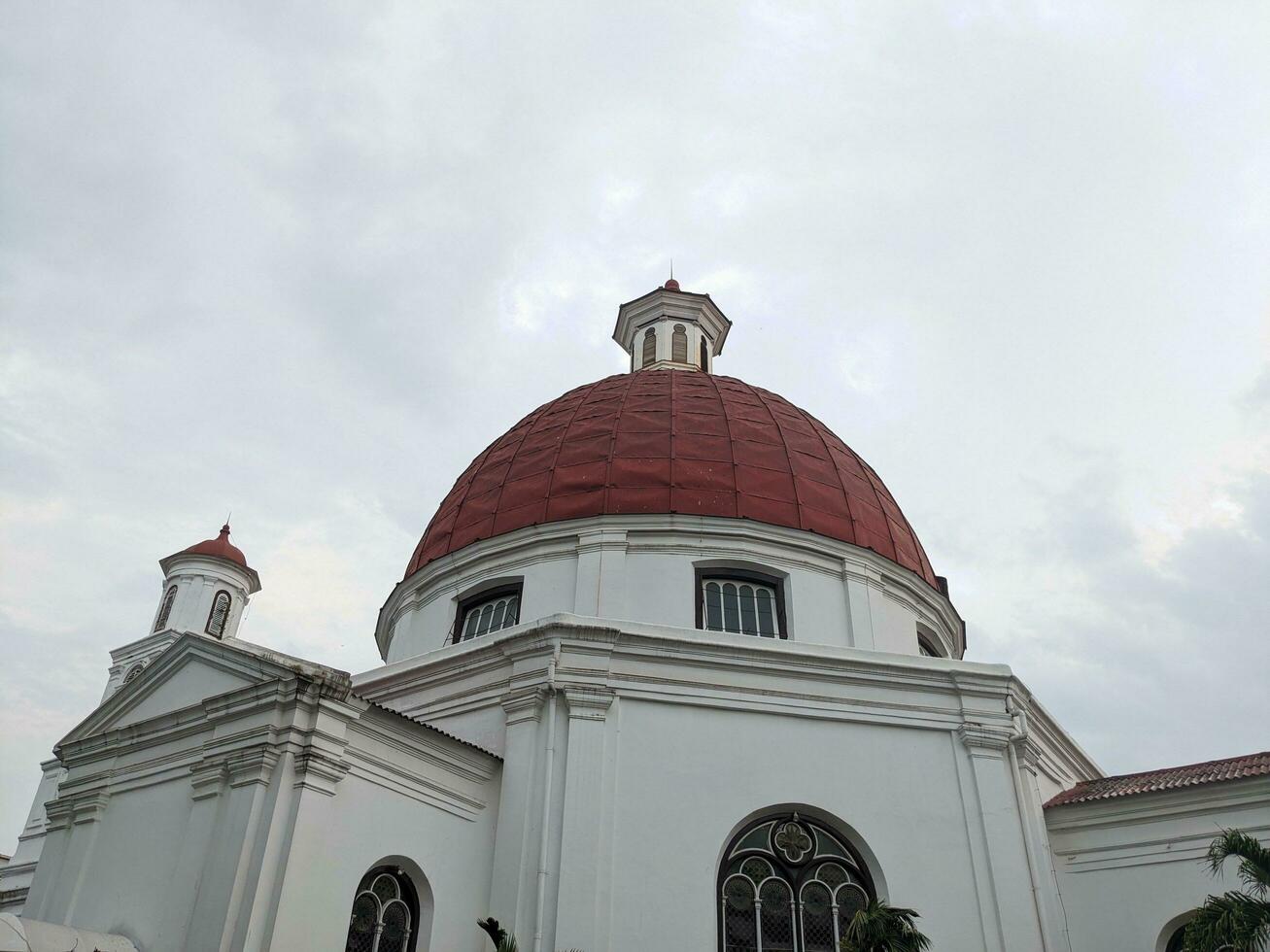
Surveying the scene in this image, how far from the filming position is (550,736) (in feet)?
49.1

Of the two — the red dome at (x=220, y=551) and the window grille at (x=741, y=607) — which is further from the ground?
the red dome at (x=220, y=551)

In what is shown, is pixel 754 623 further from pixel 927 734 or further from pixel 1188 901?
pixel 1188 901

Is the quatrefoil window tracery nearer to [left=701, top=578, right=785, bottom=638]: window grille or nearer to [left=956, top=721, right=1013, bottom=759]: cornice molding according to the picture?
[left=956, top=721, right=1013, bottom=759]: cornice molding

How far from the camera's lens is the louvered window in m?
18.5

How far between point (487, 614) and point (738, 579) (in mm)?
4704

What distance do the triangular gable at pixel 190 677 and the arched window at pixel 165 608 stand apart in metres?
24.5

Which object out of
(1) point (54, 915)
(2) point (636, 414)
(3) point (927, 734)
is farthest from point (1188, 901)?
(1) point (54, 915)

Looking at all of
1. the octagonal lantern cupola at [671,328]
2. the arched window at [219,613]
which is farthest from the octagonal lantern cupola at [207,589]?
the octagonal lantern cupola at [671,328]

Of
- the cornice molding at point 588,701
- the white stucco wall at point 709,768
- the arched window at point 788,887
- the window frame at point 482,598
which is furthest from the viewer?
the window frame at point 482,598

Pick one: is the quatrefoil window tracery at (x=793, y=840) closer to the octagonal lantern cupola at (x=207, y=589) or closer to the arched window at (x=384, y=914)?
the arched window at (x=384, y=914)

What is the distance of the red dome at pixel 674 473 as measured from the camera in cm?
1969

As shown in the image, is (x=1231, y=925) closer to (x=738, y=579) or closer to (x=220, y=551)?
(x=738, y=579)

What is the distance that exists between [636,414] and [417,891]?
1082 centimetres

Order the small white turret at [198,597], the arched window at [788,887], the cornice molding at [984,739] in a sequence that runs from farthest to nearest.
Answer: the small white turret at [198,597] < the cornice molding at [984,739] < the arched window at [788,887]
